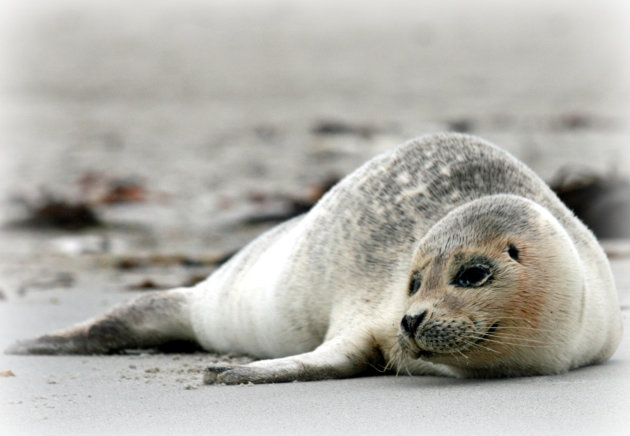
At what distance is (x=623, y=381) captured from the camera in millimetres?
3900

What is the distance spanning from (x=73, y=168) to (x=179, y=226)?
16.3 feet

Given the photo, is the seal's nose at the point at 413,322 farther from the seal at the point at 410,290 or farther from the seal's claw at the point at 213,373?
the seal's claw at the point at 213,373

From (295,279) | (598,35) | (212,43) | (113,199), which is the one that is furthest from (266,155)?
(295,279)

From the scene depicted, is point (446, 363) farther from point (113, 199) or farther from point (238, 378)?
point (113, 199)

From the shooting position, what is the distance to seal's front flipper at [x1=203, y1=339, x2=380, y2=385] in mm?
4062

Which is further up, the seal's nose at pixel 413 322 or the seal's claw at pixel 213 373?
the seal's nose at pixel 413 322

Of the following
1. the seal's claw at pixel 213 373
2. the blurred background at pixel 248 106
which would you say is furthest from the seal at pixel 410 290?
the blurred background at pixel 248 106

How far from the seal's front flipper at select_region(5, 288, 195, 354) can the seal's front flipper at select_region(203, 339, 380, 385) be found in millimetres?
1531

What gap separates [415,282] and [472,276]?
0.93 ft

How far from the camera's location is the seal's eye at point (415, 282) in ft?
13.5

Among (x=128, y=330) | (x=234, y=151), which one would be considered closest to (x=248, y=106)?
(x=234, y=151)

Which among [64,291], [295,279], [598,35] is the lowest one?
[64,291]

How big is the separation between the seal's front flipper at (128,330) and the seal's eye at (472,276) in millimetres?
2184

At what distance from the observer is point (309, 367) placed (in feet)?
13.7
